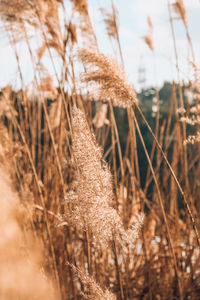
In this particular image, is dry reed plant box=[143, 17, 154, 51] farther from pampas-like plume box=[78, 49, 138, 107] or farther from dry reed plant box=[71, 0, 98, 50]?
pampas-like plume box=[78, 49, 138, 107]

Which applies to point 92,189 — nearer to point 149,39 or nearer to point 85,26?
point 85,26

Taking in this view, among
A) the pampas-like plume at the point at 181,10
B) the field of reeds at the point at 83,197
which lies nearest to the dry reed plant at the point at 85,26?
the field of reeds at the point at 83,197

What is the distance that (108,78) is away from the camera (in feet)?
2.01

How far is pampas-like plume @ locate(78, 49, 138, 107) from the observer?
60cm

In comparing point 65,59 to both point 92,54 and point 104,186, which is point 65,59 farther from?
point 104,186

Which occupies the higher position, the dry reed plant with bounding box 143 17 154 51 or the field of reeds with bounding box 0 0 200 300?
the dry reed plant with bounding box 143 17 154 51

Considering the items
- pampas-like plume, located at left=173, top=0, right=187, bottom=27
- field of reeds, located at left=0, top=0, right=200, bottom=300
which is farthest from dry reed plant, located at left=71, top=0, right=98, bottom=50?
pampas-like plume, located at left=173, top=0, right=187, bottom=27

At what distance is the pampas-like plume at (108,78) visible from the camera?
602mm

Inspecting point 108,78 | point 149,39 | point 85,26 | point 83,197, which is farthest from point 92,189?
point 149,39

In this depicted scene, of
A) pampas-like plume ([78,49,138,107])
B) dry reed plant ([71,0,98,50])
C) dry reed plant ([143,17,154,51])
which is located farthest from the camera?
dry reed plant ([143,17,154,51])

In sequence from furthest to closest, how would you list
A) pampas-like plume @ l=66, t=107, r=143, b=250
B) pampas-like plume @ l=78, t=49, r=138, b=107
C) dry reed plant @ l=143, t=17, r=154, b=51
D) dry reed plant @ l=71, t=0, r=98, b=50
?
dry reed plant @ l=143, t=17, r=154, b=51, dry reed plant @ l=71, t=0, r=98, b=50, pampas-like plume @ l=78, t=49, r=138, b=107, pampas-like plume @ l=66, t=107, r=143, b=250

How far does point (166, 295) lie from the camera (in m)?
1.30

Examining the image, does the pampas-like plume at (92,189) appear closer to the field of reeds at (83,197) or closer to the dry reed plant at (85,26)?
the field of reeds at (83,197)

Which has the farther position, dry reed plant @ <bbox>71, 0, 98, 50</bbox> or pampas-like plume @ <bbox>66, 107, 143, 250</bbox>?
dry reed plant @ <bbox>71, 0, 98, 50</bbox>
